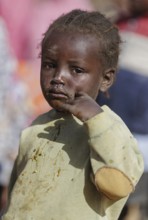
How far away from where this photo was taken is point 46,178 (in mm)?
3217

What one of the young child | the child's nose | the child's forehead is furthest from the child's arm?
the child's forehead

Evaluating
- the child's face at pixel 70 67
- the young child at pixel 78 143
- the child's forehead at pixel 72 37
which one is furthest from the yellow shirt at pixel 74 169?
the child's forehead at pixel 72 37

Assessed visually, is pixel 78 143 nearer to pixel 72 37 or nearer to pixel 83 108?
pixel 83 108

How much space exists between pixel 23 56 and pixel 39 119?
3474 millimetres

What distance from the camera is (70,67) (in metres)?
3.18

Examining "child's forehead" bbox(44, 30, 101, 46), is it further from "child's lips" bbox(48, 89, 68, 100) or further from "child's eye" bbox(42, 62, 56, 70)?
"child's lips" bbox(48, 89, 68, 100)

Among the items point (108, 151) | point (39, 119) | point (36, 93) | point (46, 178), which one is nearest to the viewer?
point (108, 151)

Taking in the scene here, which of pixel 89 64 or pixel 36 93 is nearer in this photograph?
pixel 89 64

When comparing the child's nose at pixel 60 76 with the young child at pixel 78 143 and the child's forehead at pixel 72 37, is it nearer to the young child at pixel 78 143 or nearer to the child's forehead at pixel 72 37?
the young child at pixel 78 143

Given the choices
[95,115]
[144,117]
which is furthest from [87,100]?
[144,117]

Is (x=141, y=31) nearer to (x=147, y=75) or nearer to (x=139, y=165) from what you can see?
(x=147, y=75)

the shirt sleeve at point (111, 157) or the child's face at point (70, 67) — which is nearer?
the shirt sleeve at point (111, 157)

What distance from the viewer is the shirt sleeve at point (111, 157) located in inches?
119

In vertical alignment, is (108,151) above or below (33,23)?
above
